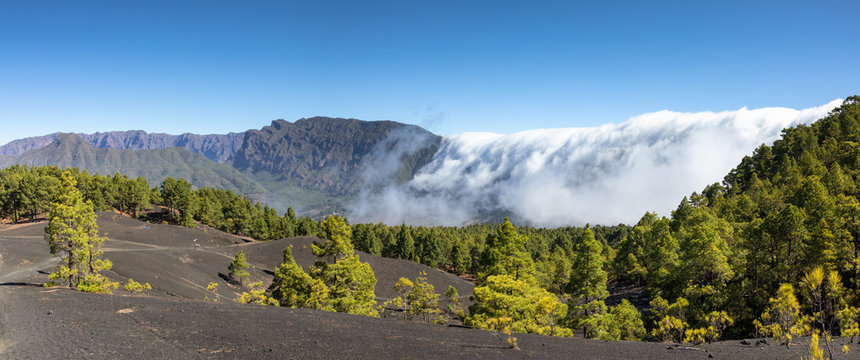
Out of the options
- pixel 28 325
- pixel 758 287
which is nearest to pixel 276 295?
pixel 28 325

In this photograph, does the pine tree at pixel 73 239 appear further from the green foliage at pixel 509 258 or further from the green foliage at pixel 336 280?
the green foliage at pixel 509 258

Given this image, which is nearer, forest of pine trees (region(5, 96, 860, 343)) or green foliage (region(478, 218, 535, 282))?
forest of pine trees (region(5, 96, 860, 343))

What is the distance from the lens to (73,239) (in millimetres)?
22406

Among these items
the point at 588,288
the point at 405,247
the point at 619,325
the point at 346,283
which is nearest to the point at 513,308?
the point at 588,288

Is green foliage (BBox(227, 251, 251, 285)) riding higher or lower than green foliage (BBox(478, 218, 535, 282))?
lower

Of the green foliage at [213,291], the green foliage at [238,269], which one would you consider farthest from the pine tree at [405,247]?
the green foliage at [213,291]

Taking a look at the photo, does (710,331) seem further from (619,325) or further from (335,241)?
(335,241)

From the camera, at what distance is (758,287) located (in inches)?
1088

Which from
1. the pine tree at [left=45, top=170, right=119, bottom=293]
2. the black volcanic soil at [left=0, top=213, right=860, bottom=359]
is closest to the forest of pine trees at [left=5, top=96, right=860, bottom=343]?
the pine tree at [left=45, top=170, right=119, bottom=293]

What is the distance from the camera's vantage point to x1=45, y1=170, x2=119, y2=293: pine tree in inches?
882

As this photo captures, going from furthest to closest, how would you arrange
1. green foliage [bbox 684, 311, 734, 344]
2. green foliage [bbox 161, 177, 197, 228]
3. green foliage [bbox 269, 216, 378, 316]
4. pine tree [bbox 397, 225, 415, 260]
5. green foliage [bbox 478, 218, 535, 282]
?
pine tree [bbox 397, 225, 415, 260] < green foliage [bbox 161, 177, 197, 228] < green foliage [bbox 269, 216, 378, 316] < green foliage [bbox 478, 218, 535, 282] < green foliage [bbox 684, 311, 734, 344]

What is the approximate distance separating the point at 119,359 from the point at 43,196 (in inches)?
3847

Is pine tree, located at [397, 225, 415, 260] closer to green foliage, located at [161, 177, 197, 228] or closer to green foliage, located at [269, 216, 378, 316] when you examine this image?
green foliage, located at [161, 177, 197, 228]

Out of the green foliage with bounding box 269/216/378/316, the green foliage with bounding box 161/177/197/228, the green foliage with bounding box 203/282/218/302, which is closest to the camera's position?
the green foliage with bounding box 269/216/378/316
